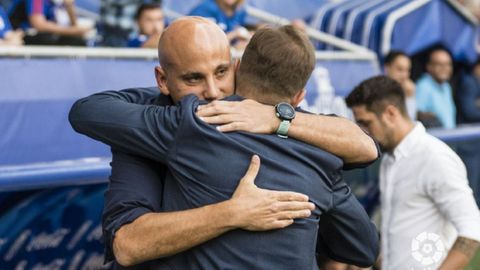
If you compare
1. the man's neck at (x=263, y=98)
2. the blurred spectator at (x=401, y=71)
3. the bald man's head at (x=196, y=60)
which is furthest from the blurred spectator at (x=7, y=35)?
the man's neck at (x=263, y=98)

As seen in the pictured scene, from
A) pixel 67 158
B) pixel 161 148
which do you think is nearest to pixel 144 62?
A: pixel 67 158

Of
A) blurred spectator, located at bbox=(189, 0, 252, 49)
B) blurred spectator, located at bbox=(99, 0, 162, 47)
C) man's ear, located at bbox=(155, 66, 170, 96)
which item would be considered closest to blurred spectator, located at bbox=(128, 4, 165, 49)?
blurred spectator, located at bbox=(99, 0, 162, 47)

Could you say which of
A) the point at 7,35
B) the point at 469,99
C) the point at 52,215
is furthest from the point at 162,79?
the point at 469,99

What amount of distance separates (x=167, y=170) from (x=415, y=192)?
181 centimetres

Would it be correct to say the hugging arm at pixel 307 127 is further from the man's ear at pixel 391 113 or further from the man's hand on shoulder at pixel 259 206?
the man's ear at pixel 391 113

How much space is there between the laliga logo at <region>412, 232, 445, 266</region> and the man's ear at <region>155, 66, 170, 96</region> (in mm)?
1810

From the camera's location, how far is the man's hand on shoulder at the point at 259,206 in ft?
7.84

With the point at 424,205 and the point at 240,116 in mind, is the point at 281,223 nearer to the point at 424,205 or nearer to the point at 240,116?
the point at 240,116

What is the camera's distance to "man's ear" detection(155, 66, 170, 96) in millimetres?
2633

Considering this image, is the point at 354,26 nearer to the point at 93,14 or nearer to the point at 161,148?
the point at 93,14

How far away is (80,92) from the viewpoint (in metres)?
5.79

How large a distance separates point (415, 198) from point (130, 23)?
422 cm

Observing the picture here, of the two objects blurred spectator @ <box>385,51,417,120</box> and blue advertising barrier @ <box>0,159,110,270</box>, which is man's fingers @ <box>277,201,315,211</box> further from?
blurred spectator @ <box>385,51,417,120</box>

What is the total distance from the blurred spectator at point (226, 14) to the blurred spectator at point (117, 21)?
66 cm
